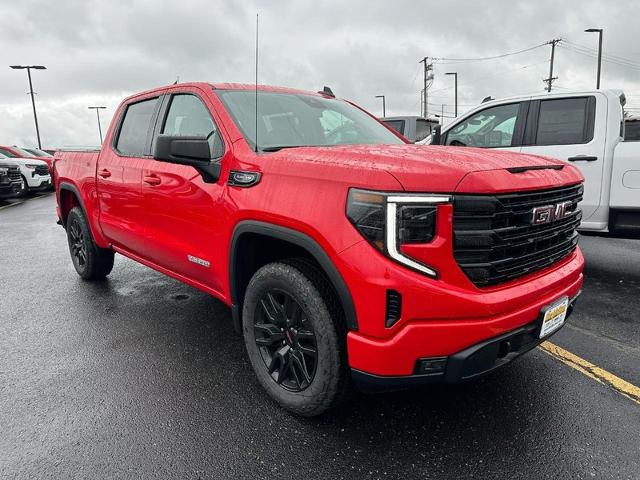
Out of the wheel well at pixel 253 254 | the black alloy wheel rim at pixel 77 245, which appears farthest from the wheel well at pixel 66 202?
the wheel well at pixel 253 254

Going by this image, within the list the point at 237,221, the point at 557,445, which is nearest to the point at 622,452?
the point at 557,445

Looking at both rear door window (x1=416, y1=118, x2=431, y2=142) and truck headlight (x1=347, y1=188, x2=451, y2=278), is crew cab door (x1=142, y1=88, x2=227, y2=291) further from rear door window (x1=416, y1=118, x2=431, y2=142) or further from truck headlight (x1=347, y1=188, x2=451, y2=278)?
rear door window (x1=416, y1=118, x2=431, y2=142)

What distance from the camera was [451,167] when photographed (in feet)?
6.47

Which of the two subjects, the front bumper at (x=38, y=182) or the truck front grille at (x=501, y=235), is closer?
the truck front grille at (x=501, y=235)

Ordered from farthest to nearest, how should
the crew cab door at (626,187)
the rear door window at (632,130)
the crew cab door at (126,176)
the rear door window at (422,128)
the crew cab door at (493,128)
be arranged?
the rear door window at (422,128)
the rear door window at (632,130)
the crew cab door at (493,128)
the crew cab door at (626,187)
the crew cab door at (126,176)

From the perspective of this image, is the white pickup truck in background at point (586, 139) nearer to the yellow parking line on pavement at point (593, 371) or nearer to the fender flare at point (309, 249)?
the yellow parking line on pavement at point (593, 371)

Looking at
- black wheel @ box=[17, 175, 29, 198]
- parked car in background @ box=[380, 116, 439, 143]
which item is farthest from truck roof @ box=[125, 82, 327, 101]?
black wheel @ box=[17, 175, 29, 198]

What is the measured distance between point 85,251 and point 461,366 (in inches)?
170

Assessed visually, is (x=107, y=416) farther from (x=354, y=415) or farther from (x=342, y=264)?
(x=342, y=264)

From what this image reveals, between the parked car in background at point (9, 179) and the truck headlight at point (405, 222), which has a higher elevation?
the truck headlight at point (405, 222)

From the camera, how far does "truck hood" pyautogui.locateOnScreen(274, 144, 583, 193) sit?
6.30 feet

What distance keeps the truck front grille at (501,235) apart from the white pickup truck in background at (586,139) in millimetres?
2396

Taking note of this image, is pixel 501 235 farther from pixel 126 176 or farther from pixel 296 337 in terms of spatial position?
pixel 126 176

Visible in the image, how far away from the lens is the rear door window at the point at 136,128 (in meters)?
3.75
